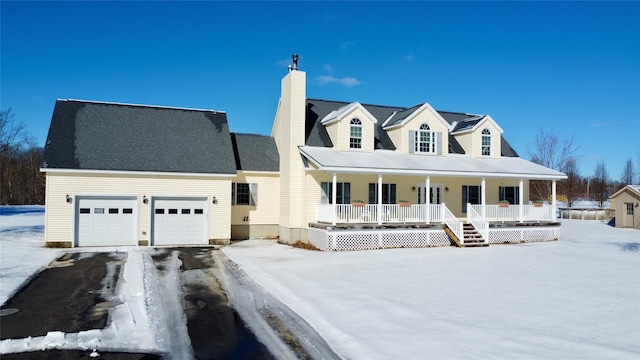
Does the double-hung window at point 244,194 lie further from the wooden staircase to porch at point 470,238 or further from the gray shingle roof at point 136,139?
the wooden staircase to porch at point 470,238

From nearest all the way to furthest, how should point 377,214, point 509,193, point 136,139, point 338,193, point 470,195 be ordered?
point 377,214 → point 136,139 → point 338,193 → point 470,195 → point 509,193

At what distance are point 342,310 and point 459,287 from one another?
3.91m

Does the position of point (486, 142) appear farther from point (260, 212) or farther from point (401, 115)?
point (260, 212)

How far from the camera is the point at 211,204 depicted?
20.7 metres

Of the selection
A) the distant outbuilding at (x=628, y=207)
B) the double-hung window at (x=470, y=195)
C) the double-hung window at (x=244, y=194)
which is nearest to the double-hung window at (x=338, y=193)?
the double-hung window at (x=244, y=194)

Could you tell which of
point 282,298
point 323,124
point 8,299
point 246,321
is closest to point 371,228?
point 323,124

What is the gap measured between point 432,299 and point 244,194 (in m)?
13.7

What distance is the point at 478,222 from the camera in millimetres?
21250

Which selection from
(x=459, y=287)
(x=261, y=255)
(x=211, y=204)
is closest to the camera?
(x=459, y=287)

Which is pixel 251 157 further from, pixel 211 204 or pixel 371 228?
pixel 371 228

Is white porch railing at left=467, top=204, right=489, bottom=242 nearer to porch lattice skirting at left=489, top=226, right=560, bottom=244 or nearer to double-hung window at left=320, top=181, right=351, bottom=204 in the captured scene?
porch lattice skirting at left=489, top=226, right=560, bottom=244

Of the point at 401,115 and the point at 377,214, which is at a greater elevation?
the point at 401,115

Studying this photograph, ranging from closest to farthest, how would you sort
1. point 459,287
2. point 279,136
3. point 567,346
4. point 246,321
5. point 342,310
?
point 567,346, point 246,321, point 342,310, point 459,287, point 279,136

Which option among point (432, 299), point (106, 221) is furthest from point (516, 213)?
point (106, 221)
